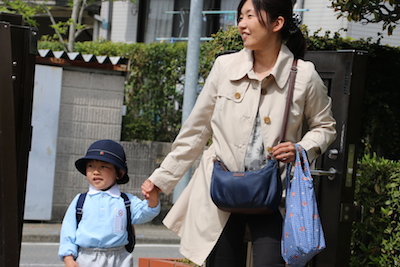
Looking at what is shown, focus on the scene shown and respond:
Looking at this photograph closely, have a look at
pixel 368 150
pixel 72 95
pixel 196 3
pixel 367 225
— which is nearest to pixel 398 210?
pixel 367 225

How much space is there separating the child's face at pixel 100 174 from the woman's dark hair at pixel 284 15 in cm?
141

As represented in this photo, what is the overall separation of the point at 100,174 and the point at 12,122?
1350mm

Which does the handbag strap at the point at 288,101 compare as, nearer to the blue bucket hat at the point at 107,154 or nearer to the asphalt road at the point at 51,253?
the blue bucket hat at the point at 107,154

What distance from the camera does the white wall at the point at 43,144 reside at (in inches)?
402

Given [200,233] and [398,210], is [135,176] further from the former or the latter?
[200,233]

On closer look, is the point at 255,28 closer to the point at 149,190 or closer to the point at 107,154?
the point at 149,190

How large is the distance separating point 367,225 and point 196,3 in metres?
5.23

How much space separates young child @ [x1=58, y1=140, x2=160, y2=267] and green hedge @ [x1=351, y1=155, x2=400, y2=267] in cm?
172

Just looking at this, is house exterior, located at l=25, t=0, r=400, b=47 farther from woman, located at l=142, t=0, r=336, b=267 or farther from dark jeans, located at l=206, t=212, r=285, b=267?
dark jeans, located at l=206, t=212, r=285, b=267

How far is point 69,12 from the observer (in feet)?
69.9

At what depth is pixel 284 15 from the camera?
3.67 meters

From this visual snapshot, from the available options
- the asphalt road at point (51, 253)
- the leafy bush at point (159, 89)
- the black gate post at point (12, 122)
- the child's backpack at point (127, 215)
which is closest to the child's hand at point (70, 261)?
the child's backpack at point (127, 215)

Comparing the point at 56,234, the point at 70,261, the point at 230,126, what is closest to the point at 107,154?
the point at 70,261

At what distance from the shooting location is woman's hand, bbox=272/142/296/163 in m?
3.39
